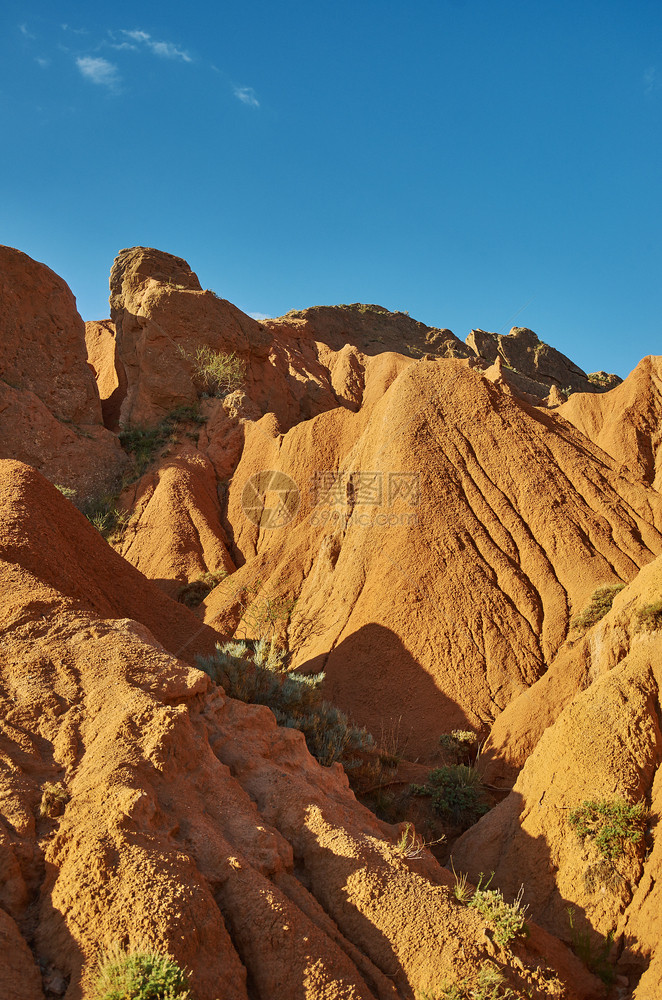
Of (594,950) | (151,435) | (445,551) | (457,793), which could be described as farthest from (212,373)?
(594,950)

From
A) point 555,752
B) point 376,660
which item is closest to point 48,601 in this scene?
point 555,752

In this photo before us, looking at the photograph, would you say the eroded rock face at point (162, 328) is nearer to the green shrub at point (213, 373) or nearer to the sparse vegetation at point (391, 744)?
the green shrub at point (213, 373)

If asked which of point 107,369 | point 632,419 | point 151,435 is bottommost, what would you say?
point 151,435

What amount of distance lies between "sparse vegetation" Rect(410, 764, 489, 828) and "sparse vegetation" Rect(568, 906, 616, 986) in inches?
137

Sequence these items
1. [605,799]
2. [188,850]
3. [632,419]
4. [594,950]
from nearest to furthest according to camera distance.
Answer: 1. [188,850]
2. [594,950]
3. [605,799]
4. [632,419]

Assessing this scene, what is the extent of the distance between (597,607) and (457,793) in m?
5.22

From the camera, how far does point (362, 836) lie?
257 inches

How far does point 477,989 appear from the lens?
5.16m

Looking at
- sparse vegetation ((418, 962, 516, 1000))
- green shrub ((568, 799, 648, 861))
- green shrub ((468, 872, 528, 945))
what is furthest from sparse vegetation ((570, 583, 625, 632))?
sparse vegetation ((418, 962, 516, 1000))

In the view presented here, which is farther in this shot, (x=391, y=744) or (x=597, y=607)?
(x=597, y=607)

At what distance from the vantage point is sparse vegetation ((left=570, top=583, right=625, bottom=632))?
1360cm

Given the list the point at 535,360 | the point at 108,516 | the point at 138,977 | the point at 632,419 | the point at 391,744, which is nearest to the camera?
the point at 138,977

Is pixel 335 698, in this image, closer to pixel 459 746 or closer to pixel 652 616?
pixel 459 746
